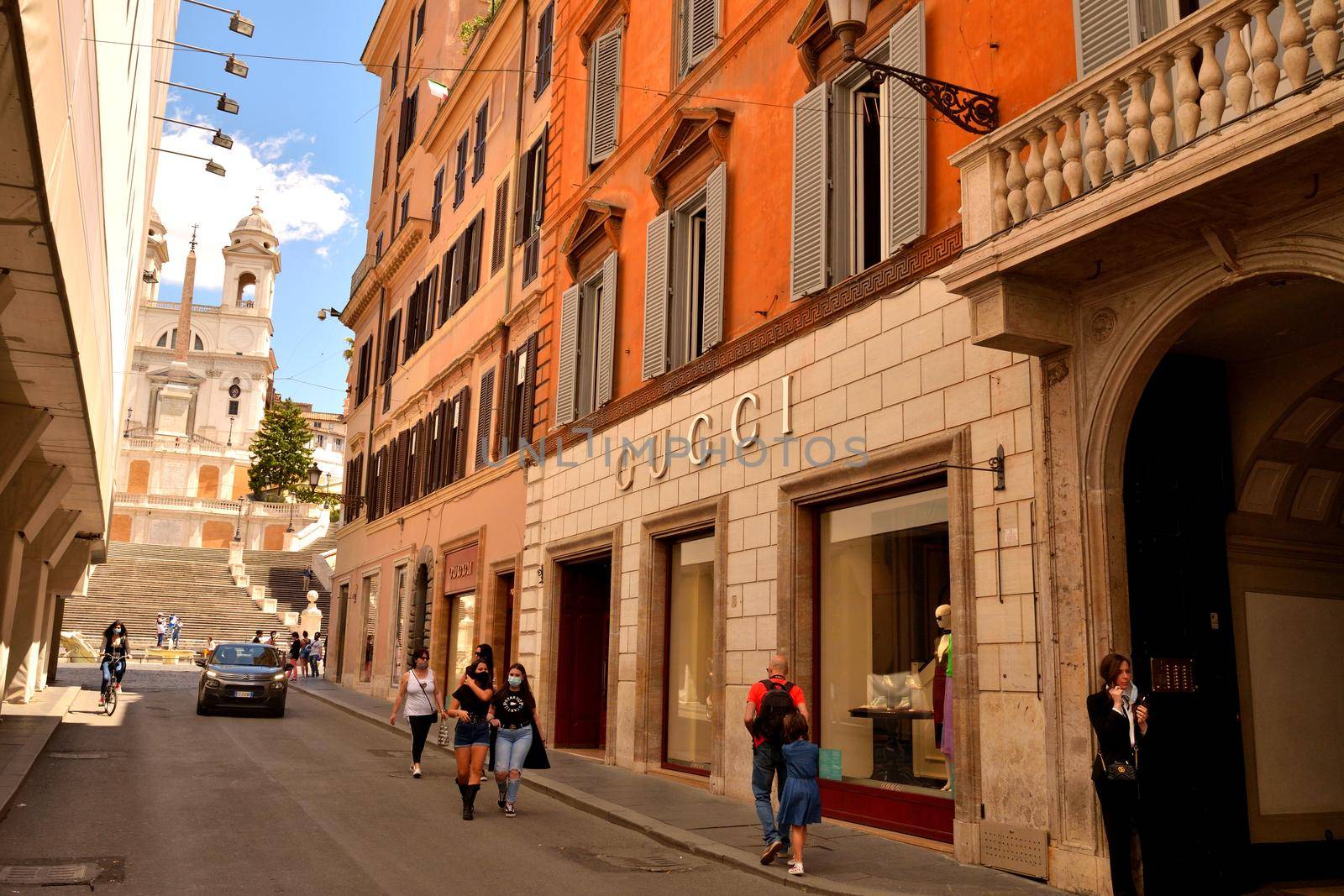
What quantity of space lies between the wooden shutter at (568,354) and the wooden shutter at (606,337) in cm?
88

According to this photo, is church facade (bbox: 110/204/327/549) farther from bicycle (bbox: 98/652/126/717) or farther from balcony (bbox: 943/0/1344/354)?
balcony (bbox: 943/0/1344/354)

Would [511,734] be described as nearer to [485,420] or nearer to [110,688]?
[485,420]

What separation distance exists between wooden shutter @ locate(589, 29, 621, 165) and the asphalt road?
987 cm

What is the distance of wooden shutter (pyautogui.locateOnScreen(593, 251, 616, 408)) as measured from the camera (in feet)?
57.3

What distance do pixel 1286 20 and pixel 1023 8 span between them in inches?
141

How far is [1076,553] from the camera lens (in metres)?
8.48

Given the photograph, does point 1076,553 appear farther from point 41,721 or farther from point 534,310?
point 41,721

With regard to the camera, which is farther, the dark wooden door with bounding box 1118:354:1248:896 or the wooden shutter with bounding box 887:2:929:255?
the wooden shutter with bounding box 887:2:929:255

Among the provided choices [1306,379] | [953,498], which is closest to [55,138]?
[953,498]

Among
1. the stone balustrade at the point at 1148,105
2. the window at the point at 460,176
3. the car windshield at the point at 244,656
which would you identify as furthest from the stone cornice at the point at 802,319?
the window at the point at 460,176

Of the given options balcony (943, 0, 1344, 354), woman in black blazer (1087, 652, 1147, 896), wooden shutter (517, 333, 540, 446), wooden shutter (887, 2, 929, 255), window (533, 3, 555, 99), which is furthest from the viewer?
window (533, 3, 555, 99)

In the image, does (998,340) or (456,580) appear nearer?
(998,340)

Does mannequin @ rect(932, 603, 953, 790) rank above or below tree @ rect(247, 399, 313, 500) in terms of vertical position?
below

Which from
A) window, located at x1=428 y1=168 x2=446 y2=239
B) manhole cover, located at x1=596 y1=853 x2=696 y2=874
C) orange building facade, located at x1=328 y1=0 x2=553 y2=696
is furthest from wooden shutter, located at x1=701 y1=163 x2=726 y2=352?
window, located at x1=428 y1=168 x2=446 y2=239
